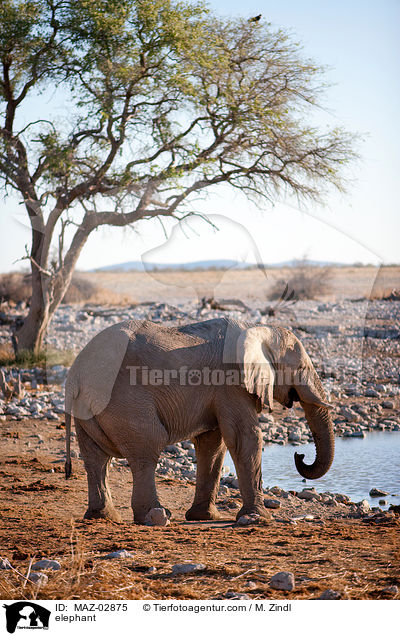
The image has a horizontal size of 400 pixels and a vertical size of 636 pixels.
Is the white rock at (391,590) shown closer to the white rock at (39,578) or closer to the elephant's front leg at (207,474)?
the white rock at (39,578)

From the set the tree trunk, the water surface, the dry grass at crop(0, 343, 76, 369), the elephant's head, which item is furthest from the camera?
the tree trunk

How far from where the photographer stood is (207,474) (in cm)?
659

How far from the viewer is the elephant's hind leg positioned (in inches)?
236

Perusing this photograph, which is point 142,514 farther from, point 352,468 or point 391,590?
point 352,468

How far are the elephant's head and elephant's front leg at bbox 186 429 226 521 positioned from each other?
1.84ft

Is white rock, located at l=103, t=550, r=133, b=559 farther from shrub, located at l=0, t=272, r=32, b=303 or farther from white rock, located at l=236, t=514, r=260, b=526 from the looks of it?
shrub, located at l=0, t=272, r=32, b=303

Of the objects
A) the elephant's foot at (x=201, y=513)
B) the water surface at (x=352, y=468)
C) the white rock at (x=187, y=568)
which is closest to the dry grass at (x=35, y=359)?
the water surface at (x=352, y=468)

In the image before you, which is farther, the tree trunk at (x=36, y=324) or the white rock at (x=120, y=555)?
the tree trunk at (x=36, y=324)

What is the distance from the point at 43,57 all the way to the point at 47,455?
9.10 metres

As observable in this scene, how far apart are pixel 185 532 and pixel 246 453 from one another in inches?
38.8

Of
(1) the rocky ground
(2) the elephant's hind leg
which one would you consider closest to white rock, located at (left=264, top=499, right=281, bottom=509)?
(1) the rocky ground
